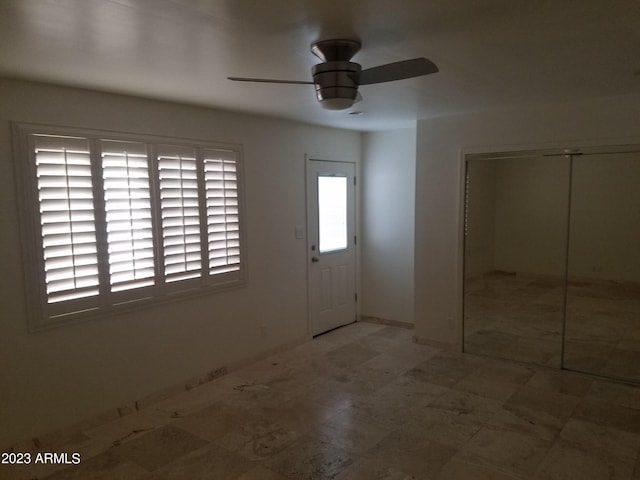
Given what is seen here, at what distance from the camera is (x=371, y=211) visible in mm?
5754

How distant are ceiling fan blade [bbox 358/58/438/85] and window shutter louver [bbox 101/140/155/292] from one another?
→ 1.97m

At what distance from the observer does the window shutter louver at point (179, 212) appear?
3.64m

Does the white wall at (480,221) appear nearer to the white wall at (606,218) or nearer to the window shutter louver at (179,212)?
the white wall at (606,218)

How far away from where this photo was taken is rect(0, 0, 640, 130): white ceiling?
6.12 feet

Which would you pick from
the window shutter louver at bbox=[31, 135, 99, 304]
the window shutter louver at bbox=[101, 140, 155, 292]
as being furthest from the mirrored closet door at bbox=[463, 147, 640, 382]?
the window shutter louver at bbox=[31, 135, 99, 304]

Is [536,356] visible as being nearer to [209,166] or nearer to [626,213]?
[626,213]

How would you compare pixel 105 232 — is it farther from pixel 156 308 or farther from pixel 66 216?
pixel 156 308

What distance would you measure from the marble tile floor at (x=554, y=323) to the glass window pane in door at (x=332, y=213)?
1626mm

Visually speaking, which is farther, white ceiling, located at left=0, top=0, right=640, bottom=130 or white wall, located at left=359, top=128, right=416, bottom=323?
white wall, located at left=359, top=128, right=416, bottom=323

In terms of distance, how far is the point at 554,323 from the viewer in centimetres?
426

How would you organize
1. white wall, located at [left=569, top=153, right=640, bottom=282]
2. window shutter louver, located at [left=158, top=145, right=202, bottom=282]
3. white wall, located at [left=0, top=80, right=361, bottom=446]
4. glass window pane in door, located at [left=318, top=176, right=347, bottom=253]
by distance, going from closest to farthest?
white wall, located at [left=0, top=80, right=361, bottom=446] → window shutter louver, located at [left=158, top=145, right=202, bottom=282] → white wall, located at [left=569, top=153, right=640, bottom=282] → glass window pane in door, located at [left=318, top=176, right=347, bottom=253]

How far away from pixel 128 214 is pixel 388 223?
10.5 ft

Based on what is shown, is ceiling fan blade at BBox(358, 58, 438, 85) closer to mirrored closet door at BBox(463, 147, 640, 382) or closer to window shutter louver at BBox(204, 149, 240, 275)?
window shutter louver at BBox(204, 149, 240, 275)

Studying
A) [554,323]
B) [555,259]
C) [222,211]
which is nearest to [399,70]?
[222,211]
